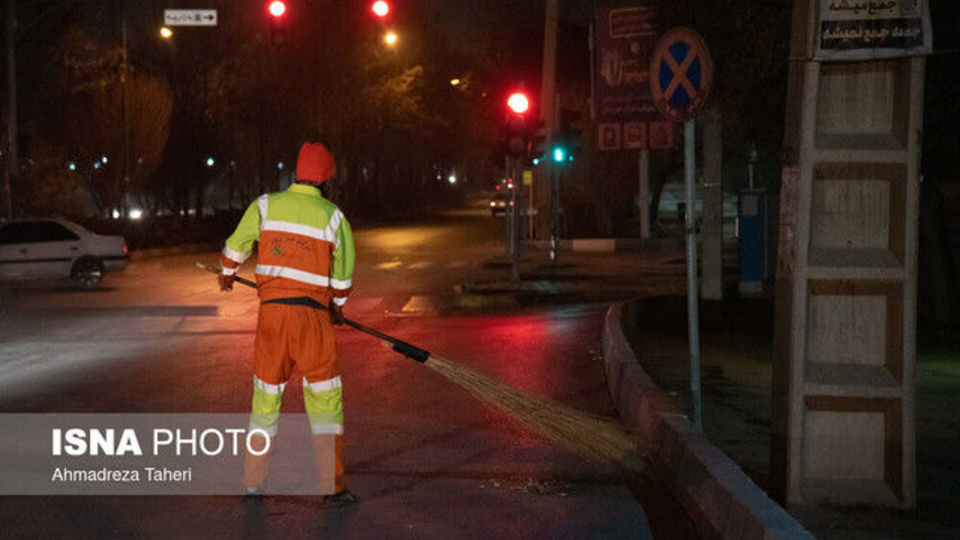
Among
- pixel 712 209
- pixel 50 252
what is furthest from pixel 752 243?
pixel 50 252

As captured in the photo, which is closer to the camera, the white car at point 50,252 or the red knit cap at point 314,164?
the red knit cap at point 314,164

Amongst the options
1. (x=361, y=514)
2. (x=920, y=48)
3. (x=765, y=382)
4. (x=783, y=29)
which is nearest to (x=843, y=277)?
(x=920, y=48)

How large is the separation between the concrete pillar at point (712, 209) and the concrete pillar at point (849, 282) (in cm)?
1453

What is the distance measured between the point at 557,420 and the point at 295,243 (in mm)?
3503

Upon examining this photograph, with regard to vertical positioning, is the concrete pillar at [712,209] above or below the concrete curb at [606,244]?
above

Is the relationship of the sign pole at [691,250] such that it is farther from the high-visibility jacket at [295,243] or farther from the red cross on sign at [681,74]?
the high-visibility jacket at [295,243]

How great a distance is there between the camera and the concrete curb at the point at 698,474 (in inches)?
253

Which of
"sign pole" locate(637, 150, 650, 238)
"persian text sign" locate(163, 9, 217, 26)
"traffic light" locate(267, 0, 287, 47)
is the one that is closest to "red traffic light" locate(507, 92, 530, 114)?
"traffic light" locate(267, 0, 287, 47)

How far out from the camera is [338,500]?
306 inches

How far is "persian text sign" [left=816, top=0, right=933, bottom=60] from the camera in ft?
24.3

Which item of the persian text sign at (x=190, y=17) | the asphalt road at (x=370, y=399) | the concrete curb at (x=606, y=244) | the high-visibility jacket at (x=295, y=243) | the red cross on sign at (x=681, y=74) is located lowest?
the concrete curb at (x=606, y=244)

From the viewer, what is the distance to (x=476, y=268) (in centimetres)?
3309

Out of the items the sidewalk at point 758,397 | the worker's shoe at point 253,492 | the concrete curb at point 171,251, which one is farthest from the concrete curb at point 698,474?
the concrete curb at point 171,251

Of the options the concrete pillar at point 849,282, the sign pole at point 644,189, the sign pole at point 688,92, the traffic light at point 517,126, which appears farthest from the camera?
the sign pole at point 644,189
